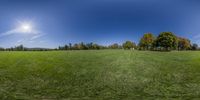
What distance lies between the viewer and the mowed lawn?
1319 inches

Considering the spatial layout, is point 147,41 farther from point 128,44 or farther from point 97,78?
point 97,78

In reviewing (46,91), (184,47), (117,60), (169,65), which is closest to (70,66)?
(117,60)

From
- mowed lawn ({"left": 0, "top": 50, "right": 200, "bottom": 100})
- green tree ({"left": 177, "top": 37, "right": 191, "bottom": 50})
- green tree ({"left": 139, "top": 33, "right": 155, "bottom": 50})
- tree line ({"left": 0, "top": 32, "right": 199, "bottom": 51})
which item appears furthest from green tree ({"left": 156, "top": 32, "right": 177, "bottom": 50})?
mowed lawn ({"left": 0, "top": 50, "right": 200, "bottom": 100})

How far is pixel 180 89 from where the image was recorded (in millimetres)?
36250

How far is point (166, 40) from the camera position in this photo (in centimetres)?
11400

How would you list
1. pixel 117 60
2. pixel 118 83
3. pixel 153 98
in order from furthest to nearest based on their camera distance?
1. pixel 117 60
2. pixel 118 83
3. pixel 153 98

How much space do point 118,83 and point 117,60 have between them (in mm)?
15355

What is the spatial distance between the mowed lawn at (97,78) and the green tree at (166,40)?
5865 cm

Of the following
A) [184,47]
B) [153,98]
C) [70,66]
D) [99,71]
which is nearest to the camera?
[153,98]

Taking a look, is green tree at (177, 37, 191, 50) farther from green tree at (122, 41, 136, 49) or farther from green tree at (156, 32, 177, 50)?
green tree at (156, 32, 177, 50)

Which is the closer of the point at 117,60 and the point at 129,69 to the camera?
the point at 129,69

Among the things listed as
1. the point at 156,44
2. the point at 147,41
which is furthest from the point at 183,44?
the point at 156,44

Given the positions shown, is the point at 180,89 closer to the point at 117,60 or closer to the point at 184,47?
the point at 117,60

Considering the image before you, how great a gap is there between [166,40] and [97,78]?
258ft
